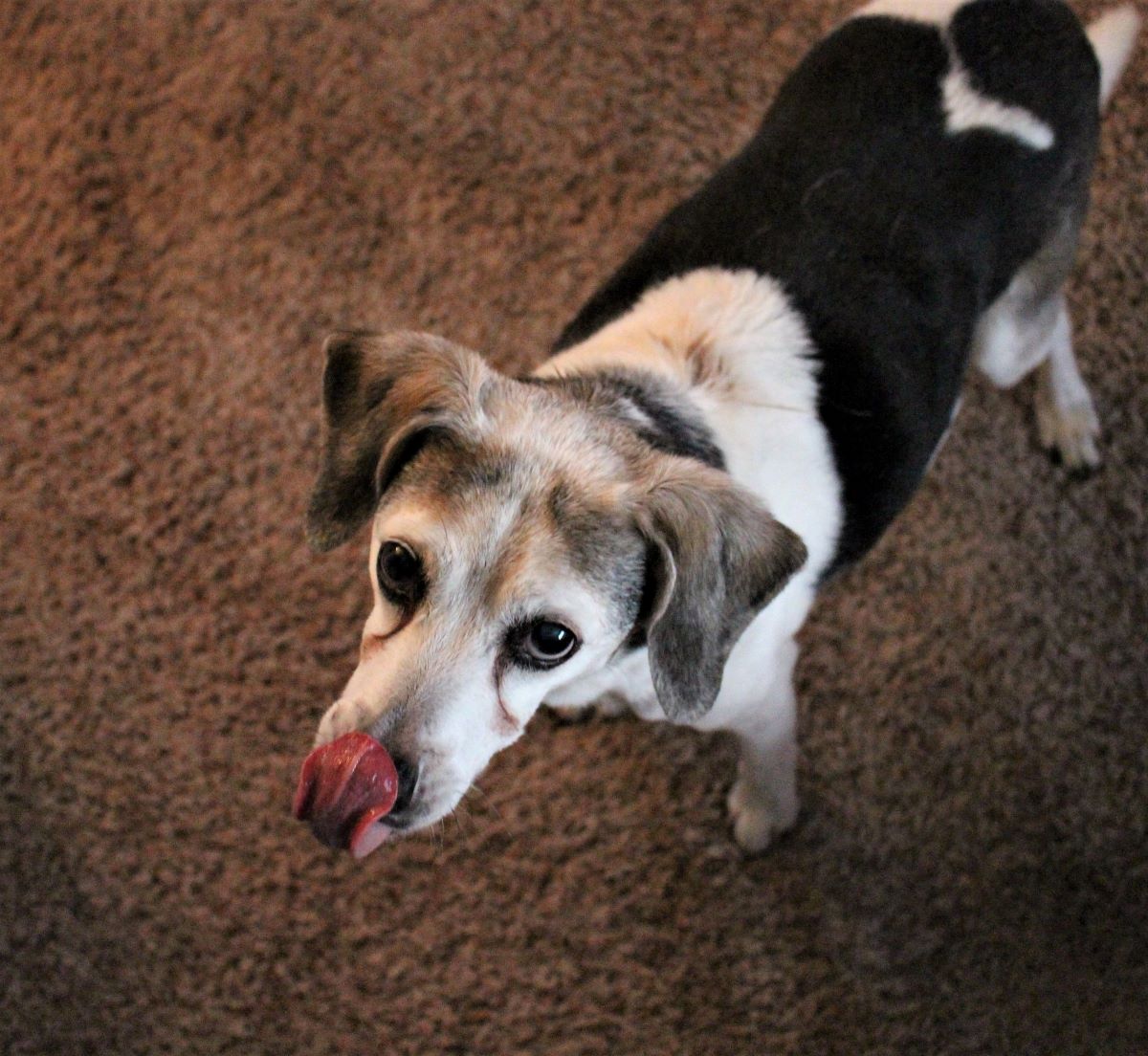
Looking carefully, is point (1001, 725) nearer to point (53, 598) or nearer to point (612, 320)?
point (612, 320)

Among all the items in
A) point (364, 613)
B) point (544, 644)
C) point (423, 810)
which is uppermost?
point (544, 644)

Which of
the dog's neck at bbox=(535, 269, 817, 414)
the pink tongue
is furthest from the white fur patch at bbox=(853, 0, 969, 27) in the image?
the pink tongue

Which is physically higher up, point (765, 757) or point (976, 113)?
point (976, 113)

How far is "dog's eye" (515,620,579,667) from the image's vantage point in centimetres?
145

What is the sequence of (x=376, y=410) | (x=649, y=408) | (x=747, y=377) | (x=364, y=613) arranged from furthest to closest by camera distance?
(x=364, y=613)
(x=747, y=377)
(x=649, y=408)
(x=376, y=410)

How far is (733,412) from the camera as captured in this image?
5.77ft

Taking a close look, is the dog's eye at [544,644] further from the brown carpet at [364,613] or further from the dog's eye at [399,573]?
the brown carpet at [364,613]

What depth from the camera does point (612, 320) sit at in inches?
77.2

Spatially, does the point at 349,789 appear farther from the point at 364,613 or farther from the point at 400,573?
the point at 364,613

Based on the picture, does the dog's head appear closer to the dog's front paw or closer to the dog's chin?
the dog's chin

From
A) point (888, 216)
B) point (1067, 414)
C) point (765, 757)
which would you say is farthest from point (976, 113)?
point (765, 757)

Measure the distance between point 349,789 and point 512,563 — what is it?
37 cm

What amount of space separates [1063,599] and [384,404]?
176cm

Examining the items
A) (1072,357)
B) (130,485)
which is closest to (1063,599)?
(1072,357)
